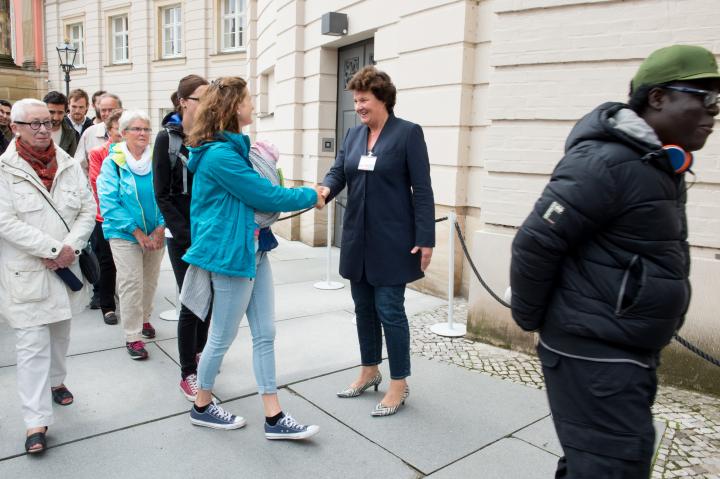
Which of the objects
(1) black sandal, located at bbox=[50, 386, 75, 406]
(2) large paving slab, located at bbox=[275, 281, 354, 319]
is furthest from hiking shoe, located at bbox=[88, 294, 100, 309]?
(1) black sandal, located at bbox=[50, 386, 75, 406]

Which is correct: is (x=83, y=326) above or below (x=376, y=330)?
below

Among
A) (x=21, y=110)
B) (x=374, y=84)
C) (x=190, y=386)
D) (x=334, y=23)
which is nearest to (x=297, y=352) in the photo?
(x=190, y=386)

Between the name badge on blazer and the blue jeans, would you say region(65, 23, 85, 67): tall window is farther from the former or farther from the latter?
the blue jeans

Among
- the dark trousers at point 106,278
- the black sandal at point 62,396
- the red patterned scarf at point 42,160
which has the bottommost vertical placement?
the black sandal at point 62,396

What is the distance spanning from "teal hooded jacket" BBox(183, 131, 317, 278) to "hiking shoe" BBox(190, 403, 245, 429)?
0.86 metres

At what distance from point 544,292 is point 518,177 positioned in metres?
2.82

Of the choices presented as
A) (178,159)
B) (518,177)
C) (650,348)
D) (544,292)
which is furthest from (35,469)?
(518,177)

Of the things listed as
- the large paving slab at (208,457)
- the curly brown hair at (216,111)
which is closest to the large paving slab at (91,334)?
the large paving slab at (208,457)

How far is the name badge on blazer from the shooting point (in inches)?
132

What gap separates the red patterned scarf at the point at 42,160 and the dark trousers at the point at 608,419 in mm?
2860

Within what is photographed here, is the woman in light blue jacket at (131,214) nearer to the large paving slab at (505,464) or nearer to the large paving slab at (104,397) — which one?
the large paving slab at (104,397)

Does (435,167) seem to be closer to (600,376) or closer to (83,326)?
(83,326)

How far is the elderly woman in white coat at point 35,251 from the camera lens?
3051 mm

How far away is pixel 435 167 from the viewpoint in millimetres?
6320
